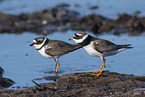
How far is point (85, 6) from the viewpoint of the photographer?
80.3ft

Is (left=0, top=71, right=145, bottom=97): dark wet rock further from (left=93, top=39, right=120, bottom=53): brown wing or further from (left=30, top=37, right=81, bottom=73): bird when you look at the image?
(left=30, top=37, right=81, bottom=73): bird

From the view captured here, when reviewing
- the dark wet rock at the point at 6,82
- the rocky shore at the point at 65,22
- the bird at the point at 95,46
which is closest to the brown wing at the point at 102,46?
the bird at the point at 95,46

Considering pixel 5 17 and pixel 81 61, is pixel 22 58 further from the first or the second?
pixel 5 17

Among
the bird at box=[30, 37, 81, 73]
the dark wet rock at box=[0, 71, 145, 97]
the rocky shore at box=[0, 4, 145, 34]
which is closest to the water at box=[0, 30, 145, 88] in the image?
the bird at box=[30, 37, 81, 73]

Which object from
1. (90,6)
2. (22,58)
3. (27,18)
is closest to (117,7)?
(90,6)

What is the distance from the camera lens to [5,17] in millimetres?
21719

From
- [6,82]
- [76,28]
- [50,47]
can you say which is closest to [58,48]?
[50,47]

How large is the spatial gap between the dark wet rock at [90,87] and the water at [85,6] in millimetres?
13353

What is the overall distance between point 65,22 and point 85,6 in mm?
4246

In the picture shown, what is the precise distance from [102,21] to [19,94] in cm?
1380

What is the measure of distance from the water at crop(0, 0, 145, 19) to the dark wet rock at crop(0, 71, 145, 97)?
13.4 meters

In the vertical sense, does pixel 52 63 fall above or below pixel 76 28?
below

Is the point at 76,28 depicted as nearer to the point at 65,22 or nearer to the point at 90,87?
the point at 65,22

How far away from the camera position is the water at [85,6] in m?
22.2
